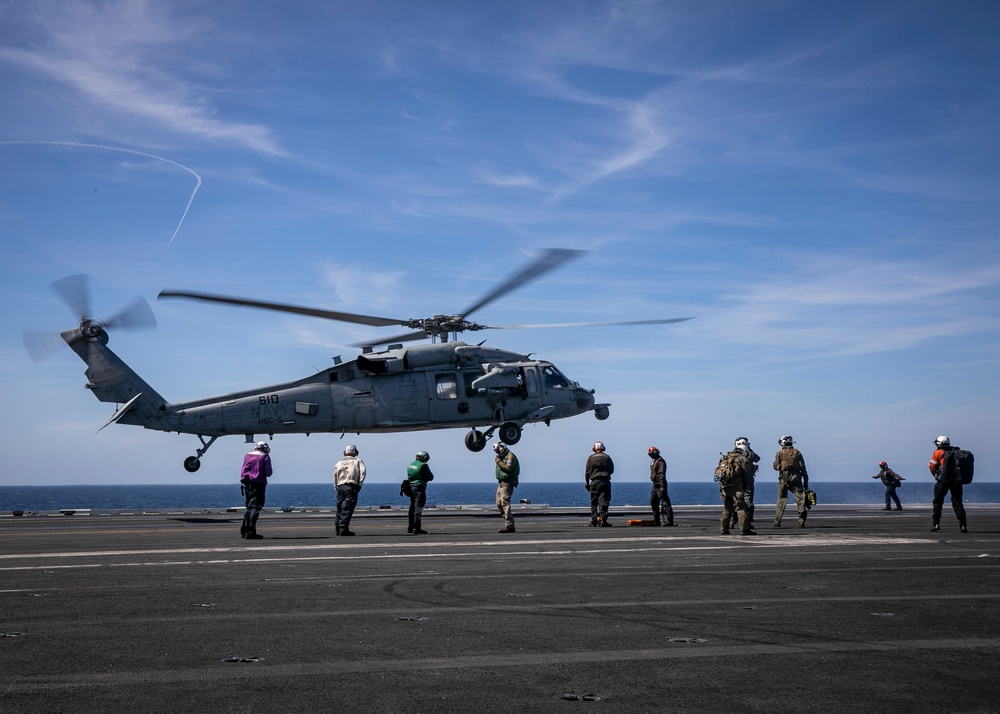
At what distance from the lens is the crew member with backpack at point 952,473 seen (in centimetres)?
1883

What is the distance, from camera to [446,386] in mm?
30844

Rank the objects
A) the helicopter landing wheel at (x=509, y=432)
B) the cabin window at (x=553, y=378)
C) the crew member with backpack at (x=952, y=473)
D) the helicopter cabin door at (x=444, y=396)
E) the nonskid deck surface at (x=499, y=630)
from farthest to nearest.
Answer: the cabin window at (x=553, y=378), the helicopter landing wheel at (x=509, y=432), the helicopter cabin door at (x=444, y=396), the crew member with backpack at (x=952, y=473), the nonskid deck surface at (x=499, y=630)

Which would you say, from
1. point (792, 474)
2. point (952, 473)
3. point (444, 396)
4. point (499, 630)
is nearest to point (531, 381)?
point (444, 396)

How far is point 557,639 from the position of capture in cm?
708

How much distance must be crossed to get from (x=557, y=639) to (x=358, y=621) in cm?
183

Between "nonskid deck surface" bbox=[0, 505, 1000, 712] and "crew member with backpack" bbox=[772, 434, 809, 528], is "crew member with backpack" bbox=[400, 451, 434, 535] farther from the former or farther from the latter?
"crew member with backpack" bbox=[772, 434, 809, 528]

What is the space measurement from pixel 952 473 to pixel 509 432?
50.9 feet

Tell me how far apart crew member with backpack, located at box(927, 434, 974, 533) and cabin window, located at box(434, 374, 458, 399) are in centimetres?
1551

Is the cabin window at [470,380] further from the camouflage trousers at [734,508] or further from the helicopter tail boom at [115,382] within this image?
the camouflage trousers at [734,508]

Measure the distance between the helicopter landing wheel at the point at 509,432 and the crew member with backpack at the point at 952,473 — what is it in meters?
14.8

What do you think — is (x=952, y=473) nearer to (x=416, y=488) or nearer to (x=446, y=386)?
(x=416, y=488)

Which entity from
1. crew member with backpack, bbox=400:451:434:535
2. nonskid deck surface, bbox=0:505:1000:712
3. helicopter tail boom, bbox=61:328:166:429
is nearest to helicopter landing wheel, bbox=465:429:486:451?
helicopter tail boom, bbox=61:328:166:429

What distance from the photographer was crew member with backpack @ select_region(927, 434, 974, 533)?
61.8 feet

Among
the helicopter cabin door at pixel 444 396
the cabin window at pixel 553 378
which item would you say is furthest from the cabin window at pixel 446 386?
the cabin window at pixel 553 378
